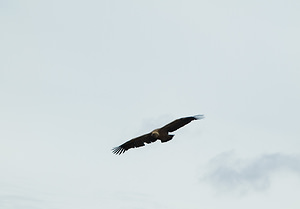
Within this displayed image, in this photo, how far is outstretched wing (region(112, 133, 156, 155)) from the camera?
2355 inches

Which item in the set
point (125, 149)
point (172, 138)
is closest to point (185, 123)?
point (172, 138)

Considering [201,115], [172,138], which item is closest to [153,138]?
[172,138]

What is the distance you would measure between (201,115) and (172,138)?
13.1ft

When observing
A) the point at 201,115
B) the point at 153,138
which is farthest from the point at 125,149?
the point at 201,115

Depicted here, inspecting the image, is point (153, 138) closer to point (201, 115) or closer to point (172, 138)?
point (172, 138)

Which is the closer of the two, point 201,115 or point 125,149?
point 201,115

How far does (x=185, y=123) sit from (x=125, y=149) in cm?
781

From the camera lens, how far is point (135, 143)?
60.9 metres

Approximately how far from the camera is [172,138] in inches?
2229

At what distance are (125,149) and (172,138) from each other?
667cm

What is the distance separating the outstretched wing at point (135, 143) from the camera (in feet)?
196

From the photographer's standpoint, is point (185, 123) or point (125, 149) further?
point (125, 149)

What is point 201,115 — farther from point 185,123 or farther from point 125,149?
point 125,149

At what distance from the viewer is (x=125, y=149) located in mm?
61531
